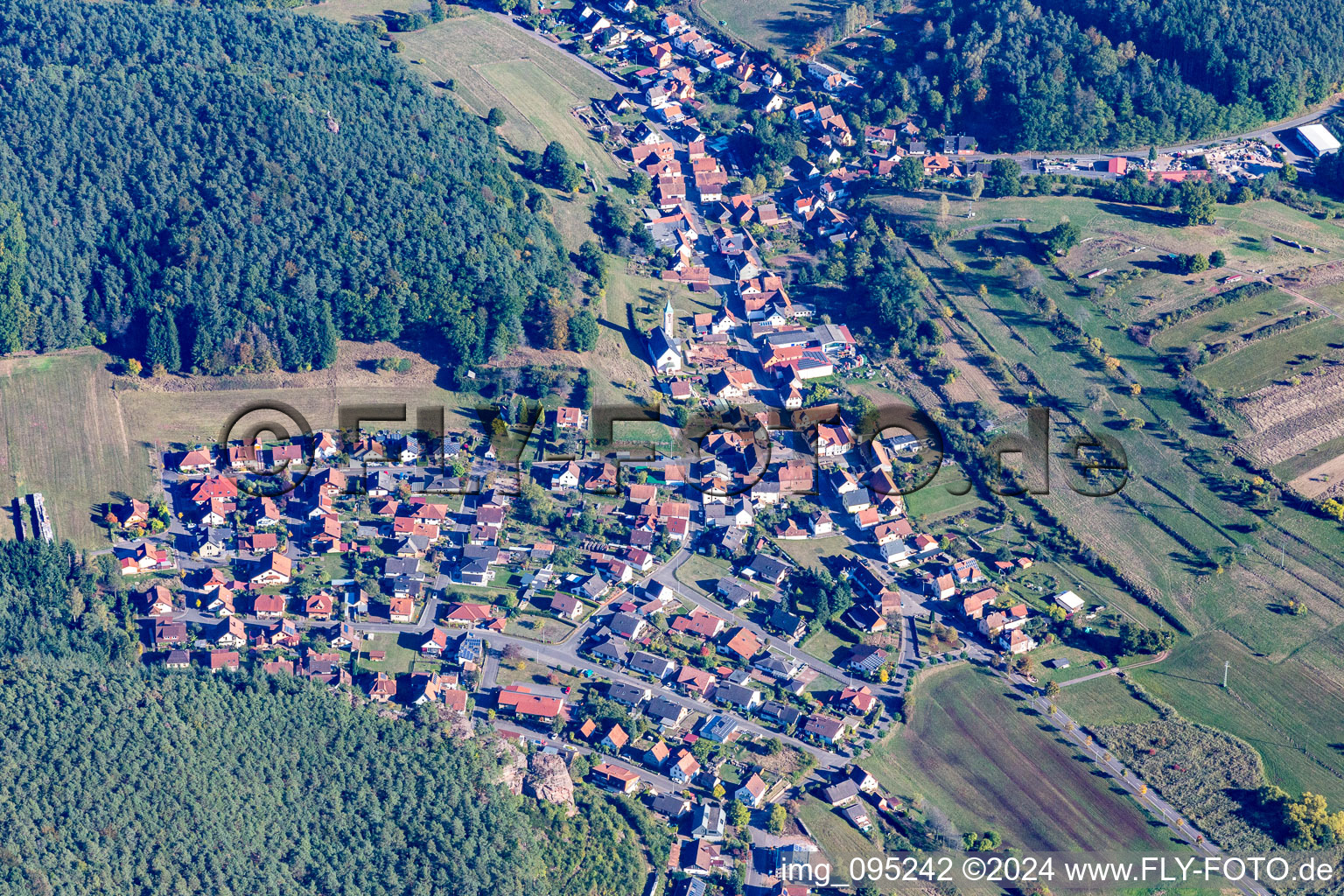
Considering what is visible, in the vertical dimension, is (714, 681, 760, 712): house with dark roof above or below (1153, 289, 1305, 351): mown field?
below

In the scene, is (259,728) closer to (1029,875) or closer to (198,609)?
(198,609)

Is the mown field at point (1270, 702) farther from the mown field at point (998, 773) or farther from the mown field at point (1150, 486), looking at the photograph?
the mown field at point (998, 773)

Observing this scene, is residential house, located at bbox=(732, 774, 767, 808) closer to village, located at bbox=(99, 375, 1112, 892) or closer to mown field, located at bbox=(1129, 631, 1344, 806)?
village, located at bbox=(99, 375, 1112, 892)

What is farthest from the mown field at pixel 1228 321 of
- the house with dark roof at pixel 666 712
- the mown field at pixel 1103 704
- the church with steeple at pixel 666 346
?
the house with dark roof at pixel 666 712

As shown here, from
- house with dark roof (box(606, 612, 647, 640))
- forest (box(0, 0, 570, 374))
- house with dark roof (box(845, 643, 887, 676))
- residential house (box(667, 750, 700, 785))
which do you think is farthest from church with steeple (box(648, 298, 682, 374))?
residential house (box(667, 750, 700, 785))

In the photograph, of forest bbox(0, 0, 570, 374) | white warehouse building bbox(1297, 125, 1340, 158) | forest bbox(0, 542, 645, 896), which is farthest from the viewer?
white warehouse building bbox(1297, 125, 1340, 158)

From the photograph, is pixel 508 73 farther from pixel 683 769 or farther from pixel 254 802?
pixel 254 802
